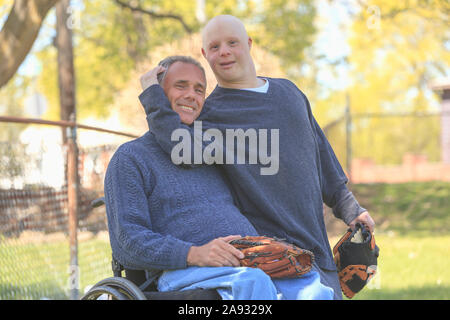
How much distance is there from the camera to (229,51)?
274 cm

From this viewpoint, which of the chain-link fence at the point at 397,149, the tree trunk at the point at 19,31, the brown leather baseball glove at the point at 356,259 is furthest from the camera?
the chain-link fence at the point at 397,149

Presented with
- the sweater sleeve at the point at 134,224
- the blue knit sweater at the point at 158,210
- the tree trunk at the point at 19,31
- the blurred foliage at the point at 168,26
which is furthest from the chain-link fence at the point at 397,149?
the sweater sleeve at the point at 134,224

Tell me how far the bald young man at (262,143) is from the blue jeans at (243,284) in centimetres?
22

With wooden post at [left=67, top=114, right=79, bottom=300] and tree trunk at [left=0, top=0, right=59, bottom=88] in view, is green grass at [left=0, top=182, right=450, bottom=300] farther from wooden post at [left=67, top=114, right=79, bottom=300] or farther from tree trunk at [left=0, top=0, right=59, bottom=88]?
tree trunk at [left=0, top=0, right=59, bottom=88]

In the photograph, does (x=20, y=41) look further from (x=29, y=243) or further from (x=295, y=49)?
(x=295, y=49)

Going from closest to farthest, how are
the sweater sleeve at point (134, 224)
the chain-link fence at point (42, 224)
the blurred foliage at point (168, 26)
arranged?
the sweater sleeve at point (134, 224) → the chain-link fence at point (42, 224) → the blurred foliage at point (168, 26)

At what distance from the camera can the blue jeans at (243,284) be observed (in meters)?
2.10

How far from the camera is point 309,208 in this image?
2.67 metres

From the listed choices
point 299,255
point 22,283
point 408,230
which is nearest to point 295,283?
point 299,255

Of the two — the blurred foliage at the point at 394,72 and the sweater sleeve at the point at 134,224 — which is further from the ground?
the blurred foliage at the point at 394,72

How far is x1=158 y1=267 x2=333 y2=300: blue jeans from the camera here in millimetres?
2102

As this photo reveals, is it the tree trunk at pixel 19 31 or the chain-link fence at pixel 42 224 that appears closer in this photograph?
the chain-link fence at pixel 42 224

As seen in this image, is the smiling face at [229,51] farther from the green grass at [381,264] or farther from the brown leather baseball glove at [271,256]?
the green grass at [381,264]

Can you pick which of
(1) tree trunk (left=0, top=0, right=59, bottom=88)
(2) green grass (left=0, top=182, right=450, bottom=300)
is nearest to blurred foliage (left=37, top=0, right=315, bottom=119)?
(2) green grass (left=0, top=182, right=450, bottom=300)
